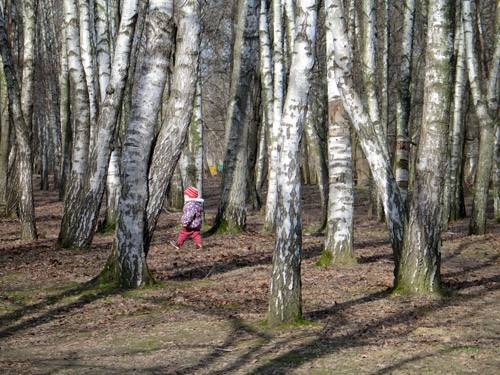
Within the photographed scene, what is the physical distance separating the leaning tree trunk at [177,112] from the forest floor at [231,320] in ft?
3.99

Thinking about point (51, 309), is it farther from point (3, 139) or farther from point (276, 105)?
point (3, 139)

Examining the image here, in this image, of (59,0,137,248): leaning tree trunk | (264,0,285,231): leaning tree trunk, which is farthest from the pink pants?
(264,0,285,231): leaning tree trunk

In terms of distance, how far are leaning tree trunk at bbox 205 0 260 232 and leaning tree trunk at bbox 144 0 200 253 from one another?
6.16 metres

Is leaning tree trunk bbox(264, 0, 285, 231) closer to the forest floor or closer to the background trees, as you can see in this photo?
the background trees

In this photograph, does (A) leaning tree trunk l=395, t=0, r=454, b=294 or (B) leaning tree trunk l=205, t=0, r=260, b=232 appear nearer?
(A) leaning tree trunk l=395, t=0, r=454, b=294

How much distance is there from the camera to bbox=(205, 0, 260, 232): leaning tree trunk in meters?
15.6

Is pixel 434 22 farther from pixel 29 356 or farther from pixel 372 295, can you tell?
pixel 29 356

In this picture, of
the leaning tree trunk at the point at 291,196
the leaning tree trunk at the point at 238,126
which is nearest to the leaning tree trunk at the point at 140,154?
the leaning tree trunk at the point at 291,196

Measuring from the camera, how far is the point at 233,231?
51.9 ft

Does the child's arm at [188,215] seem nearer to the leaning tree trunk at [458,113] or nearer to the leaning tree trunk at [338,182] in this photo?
the leaning tree trunk at [338,182]

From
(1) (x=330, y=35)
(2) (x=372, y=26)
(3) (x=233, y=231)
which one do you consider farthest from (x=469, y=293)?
(3) (x=233, y=231)

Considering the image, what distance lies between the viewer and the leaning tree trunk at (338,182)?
1100 centimetres

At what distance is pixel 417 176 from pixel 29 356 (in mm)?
4582

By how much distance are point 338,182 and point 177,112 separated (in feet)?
9.40
